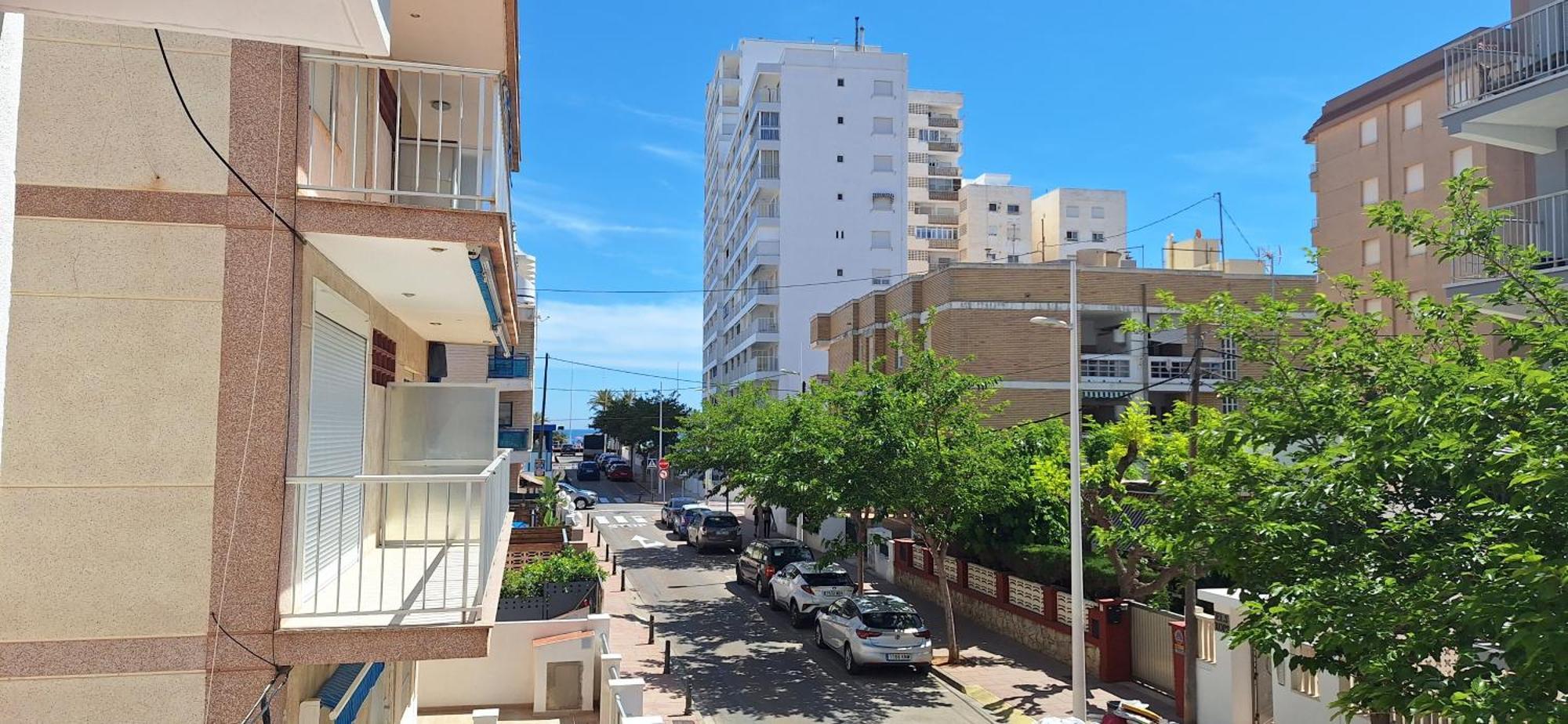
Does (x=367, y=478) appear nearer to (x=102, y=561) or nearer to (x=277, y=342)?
(x=277, y=342)

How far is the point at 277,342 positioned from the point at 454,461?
4.61 m

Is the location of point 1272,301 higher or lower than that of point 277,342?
higher

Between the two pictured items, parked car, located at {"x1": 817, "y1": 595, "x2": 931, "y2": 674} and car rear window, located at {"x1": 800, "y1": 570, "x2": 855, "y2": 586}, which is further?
car rear window, located at {"x1": 800, "y1": 570, "x2": 855, "y2": 586}

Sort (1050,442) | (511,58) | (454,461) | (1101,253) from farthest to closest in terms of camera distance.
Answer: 1. (1101,253)
2. (1050,442)
3. (454,461)
4. (511,58)

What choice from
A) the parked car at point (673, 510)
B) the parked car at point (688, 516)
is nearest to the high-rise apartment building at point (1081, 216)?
the parked car at point (673, 510)

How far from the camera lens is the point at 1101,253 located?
121 feet

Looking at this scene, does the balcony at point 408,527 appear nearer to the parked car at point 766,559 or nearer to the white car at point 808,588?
the white car at point 808,588

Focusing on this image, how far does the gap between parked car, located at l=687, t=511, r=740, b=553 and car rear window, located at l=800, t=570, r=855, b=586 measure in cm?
1248

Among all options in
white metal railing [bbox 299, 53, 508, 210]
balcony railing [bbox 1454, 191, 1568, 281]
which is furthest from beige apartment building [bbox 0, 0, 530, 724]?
balcony railing [bbox 1454, 191, 1568, 281]

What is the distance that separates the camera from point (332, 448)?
280 inches

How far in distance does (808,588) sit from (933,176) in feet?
187

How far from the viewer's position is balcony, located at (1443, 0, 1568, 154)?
12.6 metres

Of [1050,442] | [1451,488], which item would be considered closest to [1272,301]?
[1451,488]

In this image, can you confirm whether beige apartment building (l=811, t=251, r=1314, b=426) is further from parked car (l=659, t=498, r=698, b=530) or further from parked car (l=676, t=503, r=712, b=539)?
parked car (l=659, t=498, r=698, b=530)
